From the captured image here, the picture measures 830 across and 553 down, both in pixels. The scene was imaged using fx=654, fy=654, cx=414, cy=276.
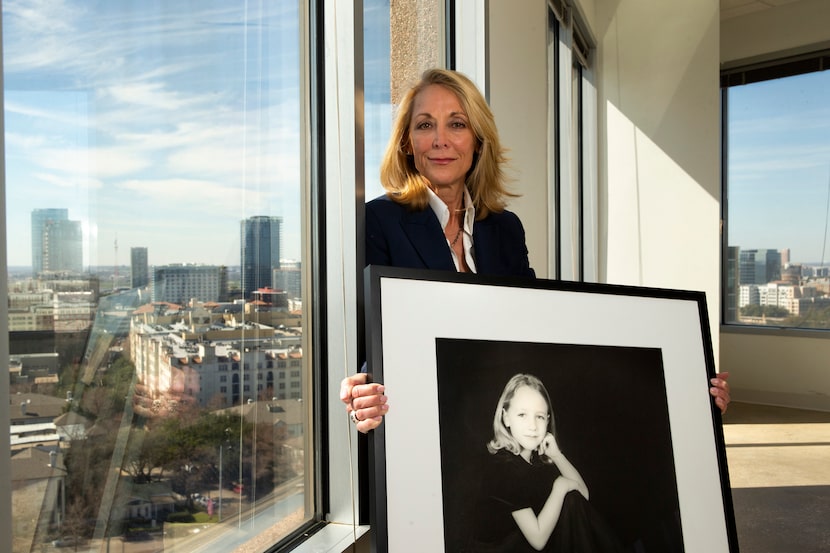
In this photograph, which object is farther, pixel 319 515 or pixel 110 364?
pixel 319 515

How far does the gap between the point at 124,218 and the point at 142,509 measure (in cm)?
47

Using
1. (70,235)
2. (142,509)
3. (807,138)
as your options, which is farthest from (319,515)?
(807,138)

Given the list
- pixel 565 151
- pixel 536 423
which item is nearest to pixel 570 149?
pixel 565 151

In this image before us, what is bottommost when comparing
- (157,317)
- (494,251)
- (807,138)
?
(157,317)

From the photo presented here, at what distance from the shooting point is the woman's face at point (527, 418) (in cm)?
101

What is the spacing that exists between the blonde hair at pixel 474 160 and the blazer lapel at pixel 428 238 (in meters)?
0.06

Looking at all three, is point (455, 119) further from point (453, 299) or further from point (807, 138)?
point (807, 138)

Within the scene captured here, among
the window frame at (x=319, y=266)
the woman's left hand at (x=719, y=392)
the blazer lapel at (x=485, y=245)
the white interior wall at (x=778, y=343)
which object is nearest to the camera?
the woman's left hand at (x=719, y=392)

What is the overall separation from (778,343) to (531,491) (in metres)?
5.92

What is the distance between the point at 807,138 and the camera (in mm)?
5977

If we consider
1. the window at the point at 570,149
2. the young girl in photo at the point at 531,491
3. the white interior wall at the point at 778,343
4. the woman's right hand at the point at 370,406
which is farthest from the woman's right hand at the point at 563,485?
the white interior wall at the point at 778,343

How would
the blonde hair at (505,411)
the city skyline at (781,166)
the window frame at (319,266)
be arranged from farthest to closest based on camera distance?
the city skyline at (781,166), the window frame at (319,266), the blonde hair at (505,411)

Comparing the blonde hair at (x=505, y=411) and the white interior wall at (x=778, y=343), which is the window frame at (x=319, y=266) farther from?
the white interior wall at (x=778, y=343)

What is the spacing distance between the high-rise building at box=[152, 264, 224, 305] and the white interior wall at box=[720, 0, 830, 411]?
19.8ft
